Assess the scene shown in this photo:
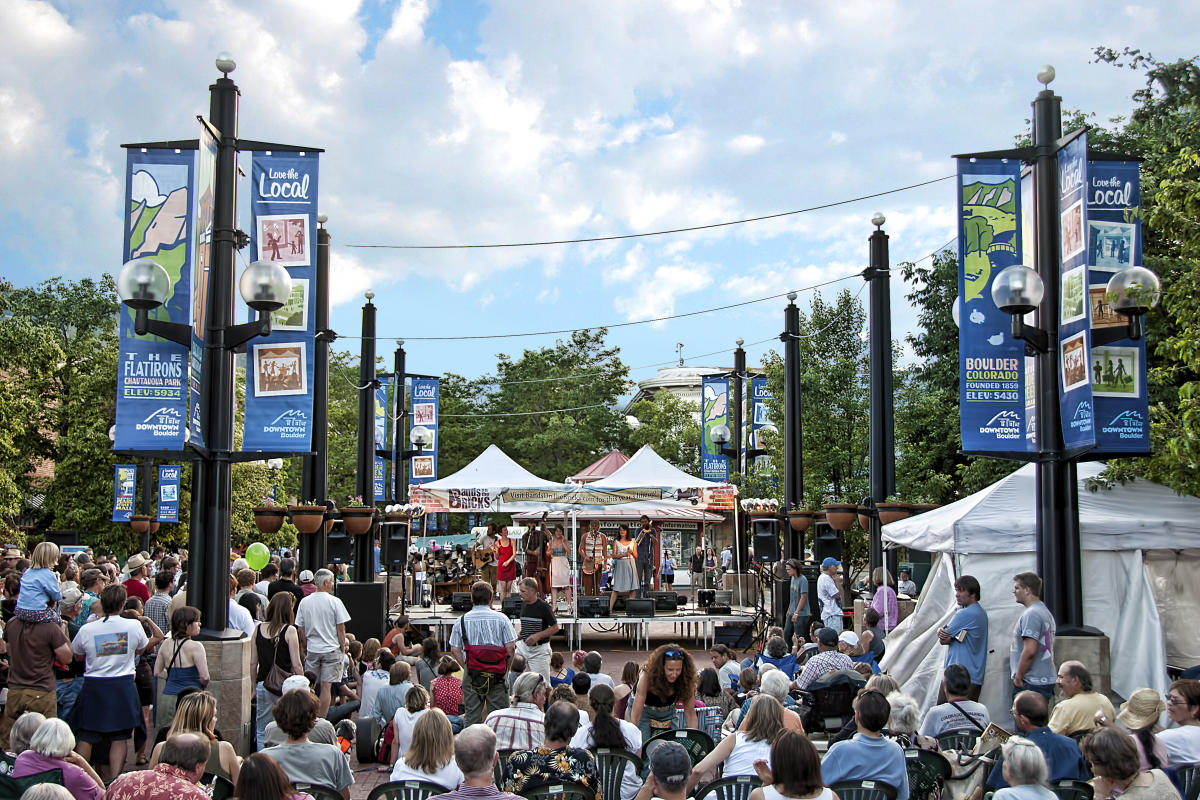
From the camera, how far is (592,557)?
900 inches

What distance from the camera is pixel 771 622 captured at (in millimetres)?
18469

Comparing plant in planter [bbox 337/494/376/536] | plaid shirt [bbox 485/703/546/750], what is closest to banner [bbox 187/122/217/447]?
plaid shirt [bbox 485/703/546/750]

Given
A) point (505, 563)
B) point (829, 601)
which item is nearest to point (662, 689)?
point (829, 601)

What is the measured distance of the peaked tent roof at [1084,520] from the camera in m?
9.99

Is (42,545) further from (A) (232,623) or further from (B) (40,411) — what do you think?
(B) (40,411)

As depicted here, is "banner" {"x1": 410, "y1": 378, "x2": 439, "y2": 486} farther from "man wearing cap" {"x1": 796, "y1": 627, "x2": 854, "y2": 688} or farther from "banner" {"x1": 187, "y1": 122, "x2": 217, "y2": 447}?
"man wearing cap" {"x1": 796, "y1": 627, "x2": 854, "y2": 688}

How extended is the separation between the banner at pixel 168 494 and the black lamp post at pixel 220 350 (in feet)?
59.5

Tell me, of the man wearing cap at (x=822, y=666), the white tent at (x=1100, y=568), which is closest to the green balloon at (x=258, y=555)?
the white tent at (x=1100, y=568)

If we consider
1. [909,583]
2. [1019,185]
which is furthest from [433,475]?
[1019,185]

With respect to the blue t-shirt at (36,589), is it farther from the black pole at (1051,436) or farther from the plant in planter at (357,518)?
the plant in planter at (357,518)

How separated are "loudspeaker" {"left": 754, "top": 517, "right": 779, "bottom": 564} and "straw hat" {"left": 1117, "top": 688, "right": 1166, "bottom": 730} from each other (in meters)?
13.2

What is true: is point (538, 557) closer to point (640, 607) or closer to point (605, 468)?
point (640, 607)

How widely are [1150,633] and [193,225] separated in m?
9.33

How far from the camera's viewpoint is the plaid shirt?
6.88 metres
